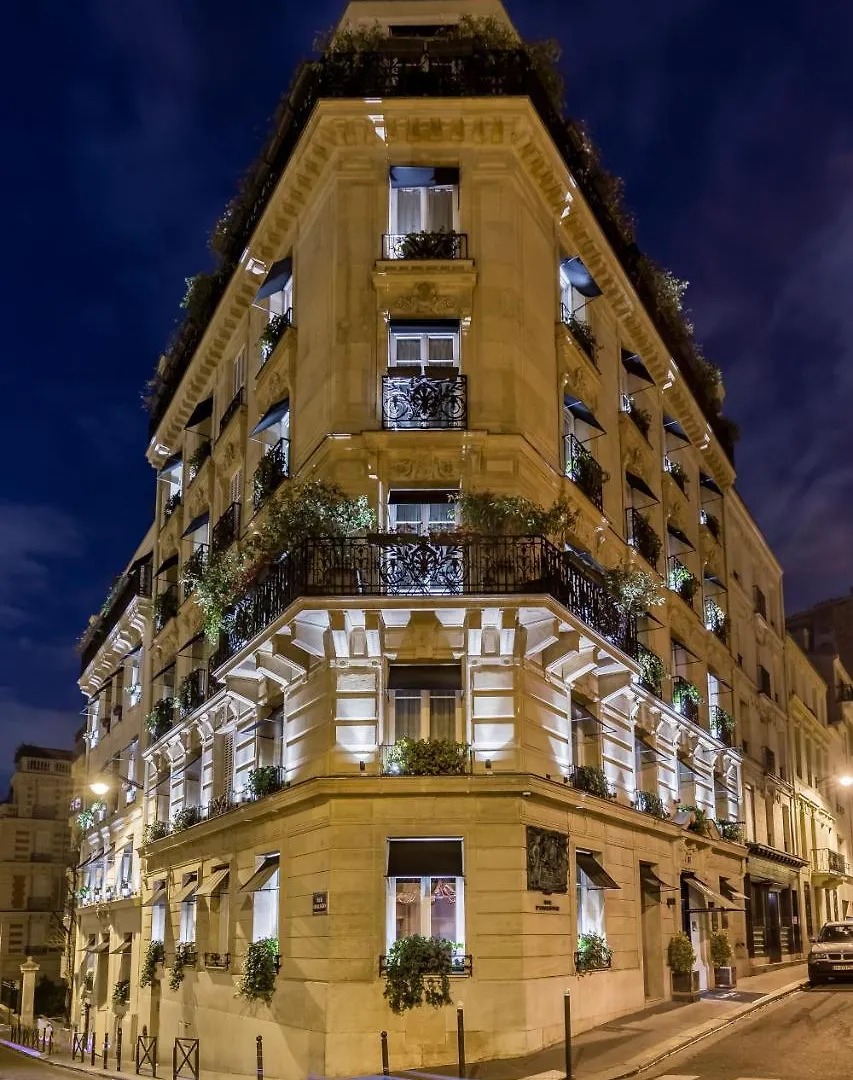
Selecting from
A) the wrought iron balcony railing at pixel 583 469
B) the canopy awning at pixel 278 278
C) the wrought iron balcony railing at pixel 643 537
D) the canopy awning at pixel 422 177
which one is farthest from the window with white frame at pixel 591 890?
the canopy awning at pixel 422 177


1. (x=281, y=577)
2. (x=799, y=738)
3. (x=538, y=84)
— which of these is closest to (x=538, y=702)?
(x=281, y=577)

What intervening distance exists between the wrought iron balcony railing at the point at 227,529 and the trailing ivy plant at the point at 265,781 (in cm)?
647

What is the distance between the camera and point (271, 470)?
25.1 metres

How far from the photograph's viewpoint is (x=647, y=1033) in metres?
21.0

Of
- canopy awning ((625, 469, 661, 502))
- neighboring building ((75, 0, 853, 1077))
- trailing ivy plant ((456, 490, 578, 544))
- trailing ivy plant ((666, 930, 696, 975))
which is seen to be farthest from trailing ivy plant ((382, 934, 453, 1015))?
canopy awning ((625, 469, 661, 502))

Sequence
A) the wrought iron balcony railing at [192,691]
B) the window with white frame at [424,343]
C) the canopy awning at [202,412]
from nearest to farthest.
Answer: the window with white frame at [424,343]
the wrought iron balcony railing at [192,691]
the canopy awning at [202,412]

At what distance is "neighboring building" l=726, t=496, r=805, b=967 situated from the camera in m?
38.9

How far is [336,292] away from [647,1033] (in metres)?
14.7

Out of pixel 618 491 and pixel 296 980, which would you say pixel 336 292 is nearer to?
pixel 618 491

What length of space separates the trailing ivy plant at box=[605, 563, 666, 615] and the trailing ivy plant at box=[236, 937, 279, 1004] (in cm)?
940

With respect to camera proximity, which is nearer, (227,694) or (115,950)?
(227,694)

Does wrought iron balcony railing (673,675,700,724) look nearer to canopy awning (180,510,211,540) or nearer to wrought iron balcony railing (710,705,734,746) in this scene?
wrought iron balcony railing (710,705,734,746)

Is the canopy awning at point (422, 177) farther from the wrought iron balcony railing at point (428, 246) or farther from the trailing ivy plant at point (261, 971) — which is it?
the trailing ivy plant at point (261, 971)

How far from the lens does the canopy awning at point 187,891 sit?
27.8 metres
